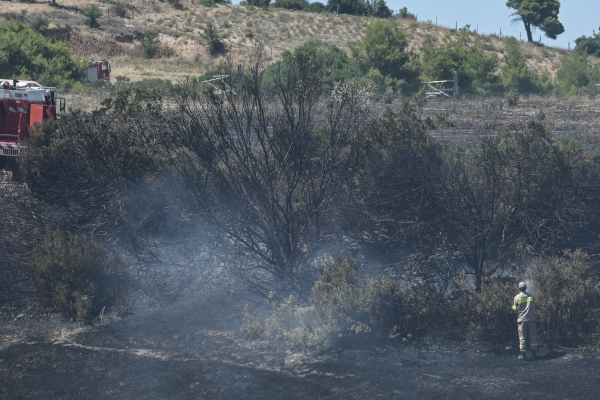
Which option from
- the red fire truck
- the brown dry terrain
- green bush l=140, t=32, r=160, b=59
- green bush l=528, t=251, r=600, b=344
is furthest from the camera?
green bush l=140, t=32, r=160, b=59

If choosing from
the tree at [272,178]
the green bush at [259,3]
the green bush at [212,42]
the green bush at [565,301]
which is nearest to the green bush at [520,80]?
the green bush at [212,42]

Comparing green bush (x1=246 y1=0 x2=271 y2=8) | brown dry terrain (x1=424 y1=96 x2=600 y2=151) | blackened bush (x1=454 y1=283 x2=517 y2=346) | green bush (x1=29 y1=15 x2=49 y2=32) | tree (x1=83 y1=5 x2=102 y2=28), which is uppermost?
green bush (x1=246 y1=0 x2=271 y2=8)

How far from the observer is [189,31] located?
56.3m

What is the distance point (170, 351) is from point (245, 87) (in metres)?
4.38

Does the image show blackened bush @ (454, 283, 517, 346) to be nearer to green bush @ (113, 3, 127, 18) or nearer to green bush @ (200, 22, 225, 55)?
green bush @ (200, 22, 225, 55)

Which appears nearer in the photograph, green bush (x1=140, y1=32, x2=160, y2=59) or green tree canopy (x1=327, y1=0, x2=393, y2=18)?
green bush (x1=140, y1=32, x2=160, y2=59)

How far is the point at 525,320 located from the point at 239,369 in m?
4.00

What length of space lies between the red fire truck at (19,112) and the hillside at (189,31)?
78.0 ft

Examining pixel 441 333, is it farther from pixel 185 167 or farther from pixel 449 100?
pixel 449 100

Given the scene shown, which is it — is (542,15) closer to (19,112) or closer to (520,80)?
(520,80)

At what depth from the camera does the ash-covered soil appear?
7.58 metres

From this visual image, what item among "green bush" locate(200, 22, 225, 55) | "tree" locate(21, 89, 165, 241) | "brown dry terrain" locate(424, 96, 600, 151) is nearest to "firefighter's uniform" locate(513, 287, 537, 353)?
"tree" locate(21, 89, 165, 241)

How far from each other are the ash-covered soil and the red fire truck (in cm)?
851

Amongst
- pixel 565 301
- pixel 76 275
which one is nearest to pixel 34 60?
pixel 76 275
